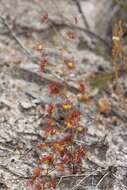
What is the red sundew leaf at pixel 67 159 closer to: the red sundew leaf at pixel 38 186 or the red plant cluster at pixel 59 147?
the red plant cluster at pixel 59 147

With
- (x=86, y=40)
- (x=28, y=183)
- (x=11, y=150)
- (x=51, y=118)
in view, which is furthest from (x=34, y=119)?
(x=86, y=40)

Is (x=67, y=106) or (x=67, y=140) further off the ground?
(x=67, y=106)

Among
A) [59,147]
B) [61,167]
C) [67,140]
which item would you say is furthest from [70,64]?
[61,167]

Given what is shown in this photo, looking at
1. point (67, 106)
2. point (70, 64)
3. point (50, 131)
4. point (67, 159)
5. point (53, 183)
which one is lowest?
point (53, 183)

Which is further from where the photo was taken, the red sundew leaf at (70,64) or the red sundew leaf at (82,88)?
the red sundew leaf at (70,64)

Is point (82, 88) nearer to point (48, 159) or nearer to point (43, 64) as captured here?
point (43, 64)

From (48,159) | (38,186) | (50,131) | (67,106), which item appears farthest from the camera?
(67,106)

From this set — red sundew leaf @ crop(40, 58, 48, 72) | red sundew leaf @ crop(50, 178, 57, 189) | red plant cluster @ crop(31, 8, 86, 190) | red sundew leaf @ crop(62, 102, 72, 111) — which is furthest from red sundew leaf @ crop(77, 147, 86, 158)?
red sundew leaf @ crop(40, 58, 48, 72)

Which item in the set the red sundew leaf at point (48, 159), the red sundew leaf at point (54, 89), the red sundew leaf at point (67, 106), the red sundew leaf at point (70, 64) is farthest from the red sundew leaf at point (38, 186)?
the red sundew leaf at point (70, 64)

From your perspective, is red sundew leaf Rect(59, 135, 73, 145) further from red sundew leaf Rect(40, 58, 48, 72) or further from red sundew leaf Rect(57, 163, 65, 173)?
red sundew leaf Rect(40, 58, 48, 72)

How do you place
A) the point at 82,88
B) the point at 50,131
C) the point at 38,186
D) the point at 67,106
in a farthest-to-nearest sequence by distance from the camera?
the point at 82,88, the point at 67,106, the point at 50,131, the point at 38,186

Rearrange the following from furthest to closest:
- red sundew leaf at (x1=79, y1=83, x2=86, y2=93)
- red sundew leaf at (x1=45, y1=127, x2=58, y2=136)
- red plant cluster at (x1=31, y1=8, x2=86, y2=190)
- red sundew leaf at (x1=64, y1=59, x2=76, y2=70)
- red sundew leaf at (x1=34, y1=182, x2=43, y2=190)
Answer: red sundew leaf at (x1=64, y1=59, x2=76, y2=70) → red sundew leaf at (x1=79, y1=83, x2=86, y2=93) → red sundew leaf at (x1=45, y1=127, x2=58, y2=136) → red plant cluster at (x1=31, y1=8, x2=86, y2=190) → red sundew leaf at (x1=34, y1=182, x2=43, y2=190)

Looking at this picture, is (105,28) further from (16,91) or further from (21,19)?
(16,91)
